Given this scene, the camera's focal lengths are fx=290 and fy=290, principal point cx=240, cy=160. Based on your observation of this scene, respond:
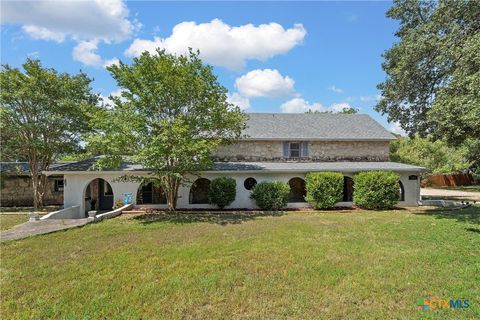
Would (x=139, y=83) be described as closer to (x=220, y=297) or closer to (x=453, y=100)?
(x=220, y=297)

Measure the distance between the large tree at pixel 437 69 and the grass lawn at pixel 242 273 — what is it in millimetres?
4828

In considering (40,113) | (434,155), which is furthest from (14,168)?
(434,155)

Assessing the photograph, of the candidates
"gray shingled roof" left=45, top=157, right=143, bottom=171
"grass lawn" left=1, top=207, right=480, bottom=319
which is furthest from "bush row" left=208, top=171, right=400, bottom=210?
"grass lawn" left=1, top=207, right=480, bottom=319

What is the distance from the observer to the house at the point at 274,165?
59.0 feet

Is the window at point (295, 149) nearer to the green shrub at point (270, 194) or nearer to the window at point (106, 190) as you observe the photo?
the green shrub at point (270, 194)

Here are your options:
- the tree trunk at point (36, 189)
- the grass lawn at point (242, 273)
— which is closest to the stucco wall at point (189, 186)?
the tree trunk at point (36, 189)

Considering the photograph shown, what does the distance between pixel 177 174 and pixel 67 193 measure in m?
7.85

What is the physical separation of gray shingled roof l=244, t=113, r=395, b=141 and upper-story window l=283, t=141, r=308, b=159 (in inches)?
22.3

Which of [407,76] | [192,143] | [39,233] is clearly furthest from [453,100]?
[39,233]

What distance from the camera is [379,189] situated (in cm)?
1745

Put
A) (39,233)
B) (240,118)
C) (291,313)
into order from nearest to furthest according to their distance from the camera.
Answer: (291,313)
(39,233)
(240,118)

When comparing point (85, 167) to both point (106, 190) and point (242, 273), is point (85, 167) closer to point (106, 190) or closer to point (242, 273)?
point (106, 190)

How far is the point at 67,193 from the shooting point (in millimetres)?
17484

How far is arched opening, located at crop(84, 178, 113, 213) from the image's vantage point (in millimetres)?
19438
